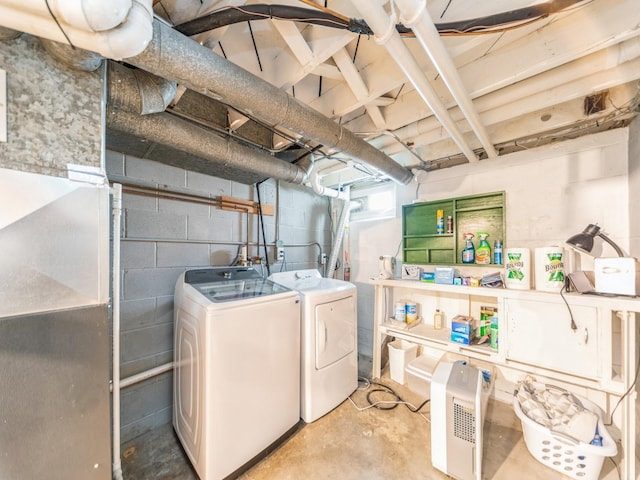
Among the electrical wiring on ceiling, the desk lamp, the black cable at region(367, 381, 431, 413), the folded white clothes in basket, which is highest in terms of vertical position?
the electrical wiring on ceiling

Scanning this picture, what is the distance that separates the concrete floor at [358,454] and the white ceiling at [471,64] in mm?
2234

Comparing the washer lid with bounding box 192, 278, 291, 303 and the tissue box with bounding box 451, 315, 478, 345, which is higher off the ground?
the washer lid with bounding box 192, 278, 291, 303

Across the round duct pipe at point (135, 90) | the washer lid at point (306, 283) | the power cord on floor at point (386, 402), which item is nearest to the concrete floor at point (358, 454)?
the power cord on floor at point (386, 402)

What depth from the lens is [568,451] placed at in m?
1.41

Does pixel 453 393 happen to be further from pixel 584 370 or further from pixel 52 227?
pixel 52 227

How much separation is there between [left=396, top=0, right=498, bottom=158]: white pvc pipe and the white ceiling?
2 centimetres

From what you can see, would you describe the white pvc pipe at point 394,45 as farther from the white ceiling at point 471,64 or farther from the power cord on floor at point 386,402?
the power cord on floor at point 386,402

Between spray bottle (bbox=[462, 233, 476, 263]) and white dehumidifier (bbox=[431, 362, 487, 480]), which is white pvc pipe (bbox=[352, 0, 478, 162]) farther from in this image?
white dehumidifier (bbox=[431, 362, 487, 480])

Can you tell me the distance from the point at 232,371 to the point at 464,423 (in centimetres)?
140

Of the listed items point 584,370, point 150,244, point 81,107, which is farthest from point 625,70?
point 150,244

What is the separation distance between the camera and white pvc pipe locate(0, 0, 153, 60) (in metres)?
0.62

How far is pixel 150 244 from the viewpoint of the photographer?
1.80 metres

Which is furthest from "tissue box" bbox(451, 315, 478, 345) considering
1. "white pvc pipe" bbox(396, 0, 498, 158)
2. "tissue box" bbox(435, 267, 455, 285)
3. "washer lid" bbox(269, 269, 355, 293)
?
"white pvc pipe" bbox(396, 0, 498, 158)

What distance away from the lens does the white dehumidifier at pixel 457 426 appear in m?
1.37
